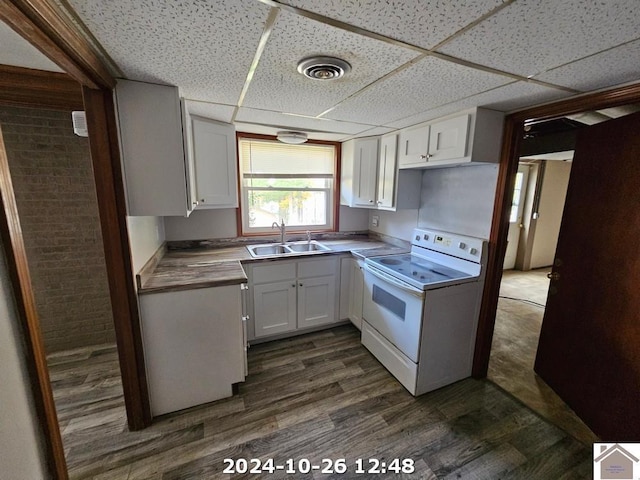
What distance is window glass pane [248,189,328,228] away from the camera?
117 inches

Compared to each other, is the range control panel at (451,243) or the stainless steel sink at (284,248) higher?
the range control panel at (451,243)

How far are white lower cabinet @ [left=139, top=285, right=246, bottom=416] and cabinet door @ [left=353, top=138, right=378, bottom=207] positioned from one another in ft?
5.38

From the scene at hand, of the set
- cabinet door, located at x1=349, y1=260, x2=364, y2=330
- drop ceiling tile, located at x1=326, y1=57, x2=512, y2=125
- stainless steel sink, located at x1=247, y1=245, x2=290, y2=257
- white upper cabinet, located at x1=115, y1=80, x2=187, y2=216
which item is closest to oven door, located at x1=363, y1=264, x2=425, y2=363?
cabinet door, located at x1=349, y1=260, x2=364, y2=330

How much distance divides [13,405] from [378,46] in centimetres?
156

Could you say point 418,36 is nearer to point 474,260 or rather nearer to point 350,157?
point 474,260

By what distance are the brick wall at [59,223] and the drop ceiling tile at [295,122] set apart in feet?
4.53

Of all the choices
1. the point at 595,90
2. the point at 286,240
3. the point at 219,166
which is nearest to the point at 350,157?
the point at 286,240

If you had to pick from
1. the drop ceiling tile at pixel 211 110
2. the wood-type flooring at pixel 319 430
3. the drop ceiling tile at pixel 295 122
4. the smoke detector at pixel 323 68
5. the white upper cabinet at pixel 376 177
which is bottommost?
the wood-type flooring at pixel 319 430

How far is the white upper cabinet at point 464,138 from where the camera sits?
5.81 ft

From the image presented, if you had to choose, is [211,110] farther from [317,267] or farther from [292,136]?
[317,267]

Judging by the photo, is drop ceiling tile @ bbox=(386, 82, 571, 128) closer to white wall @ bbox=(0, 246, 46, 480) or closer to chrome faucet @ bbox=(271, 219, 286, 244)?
chrome faucet @ bbox=(271, 219, 286, 244)

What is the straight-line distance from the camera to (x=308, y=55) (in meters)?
1.11

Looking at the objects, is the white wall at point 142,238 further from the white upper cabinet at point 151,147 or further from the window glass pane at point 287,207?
the window glass pane at point 287,207

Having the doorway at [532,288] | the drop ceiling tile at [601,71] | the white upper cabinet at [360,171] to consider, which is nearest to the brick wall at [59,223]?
the white upper cabinet at [360,171]
